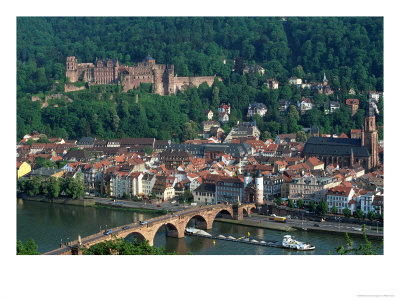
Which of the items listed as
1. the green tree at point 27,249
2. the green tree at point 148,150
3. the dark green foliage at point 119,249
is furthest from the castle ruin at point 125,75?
the dark green foliage at point 119,249

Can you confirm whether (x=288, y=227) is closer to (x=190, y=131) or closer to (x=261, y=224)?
(x=261, y=224)

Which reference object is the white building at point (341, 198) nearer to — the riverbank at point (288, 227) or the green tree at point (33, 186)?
the riverbank at point (288, 227)

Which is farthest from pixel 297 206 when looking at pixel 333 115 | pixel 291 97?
pixel 291 97

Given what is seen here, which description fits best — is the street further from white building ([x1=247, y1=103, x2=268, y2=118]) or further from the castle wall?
the castle wall

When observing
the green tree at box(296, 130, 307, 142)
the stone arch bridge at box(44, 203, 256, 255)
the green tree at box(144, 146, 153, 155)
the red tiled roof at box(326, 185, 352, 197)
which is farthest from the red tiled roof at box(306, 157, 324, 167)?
the green tree at box(144, 146, 153, 155)

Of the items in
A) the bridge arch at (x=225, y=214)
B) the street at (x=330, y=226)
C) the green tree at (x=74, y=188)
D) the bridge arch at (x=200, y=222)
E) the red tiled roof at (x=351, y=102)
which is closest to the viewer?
the street at (x=330, y=226)

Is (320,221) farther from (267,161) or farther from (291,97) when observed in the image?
(291,97)
